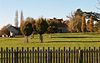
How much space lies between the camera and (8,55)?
1348 centimetres

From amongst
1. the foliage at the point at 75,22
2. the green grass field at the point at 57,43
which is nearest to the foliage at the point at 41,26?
the green grass field at the point at 57,43

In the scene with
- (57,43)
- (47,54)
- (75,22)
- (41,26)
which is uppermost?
(75,22)

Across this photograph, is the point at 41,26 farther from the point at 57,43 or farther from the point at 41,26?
the point at 57,43

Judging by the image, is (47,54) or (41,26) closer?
(47,54)

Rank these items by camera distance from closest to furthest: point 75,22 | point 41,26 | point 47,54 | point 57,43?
point 47,54
point 57,43
point 41,26
point 75,22

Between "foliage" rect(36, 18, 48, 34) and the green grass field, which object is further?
"foliage" rect(36, 18, 48, 34)

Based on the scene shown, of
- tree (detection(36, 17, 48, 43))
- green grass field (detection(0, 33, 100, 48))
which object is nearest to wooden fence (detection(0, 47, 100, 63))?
green grass field (detection(0, 33, 100, 48))

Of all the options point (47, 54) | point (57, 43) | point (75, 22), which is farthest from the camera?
point (75, 22)

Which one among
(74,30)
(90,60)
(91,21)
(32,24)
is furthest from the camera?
(74,30)

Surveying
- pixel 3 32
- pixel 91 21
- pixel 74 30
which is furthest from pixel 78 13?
pixel 3 32

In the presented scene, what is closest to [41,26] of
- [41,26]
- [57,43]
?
[41,26]

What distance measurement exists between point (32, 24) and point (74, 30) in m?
61.9

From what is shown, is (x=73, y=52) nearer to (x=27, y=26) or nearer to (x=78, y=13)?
(x=27, y=26)

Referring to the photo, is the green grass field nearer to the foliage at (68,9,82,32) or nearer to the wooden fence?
the wooden fence
